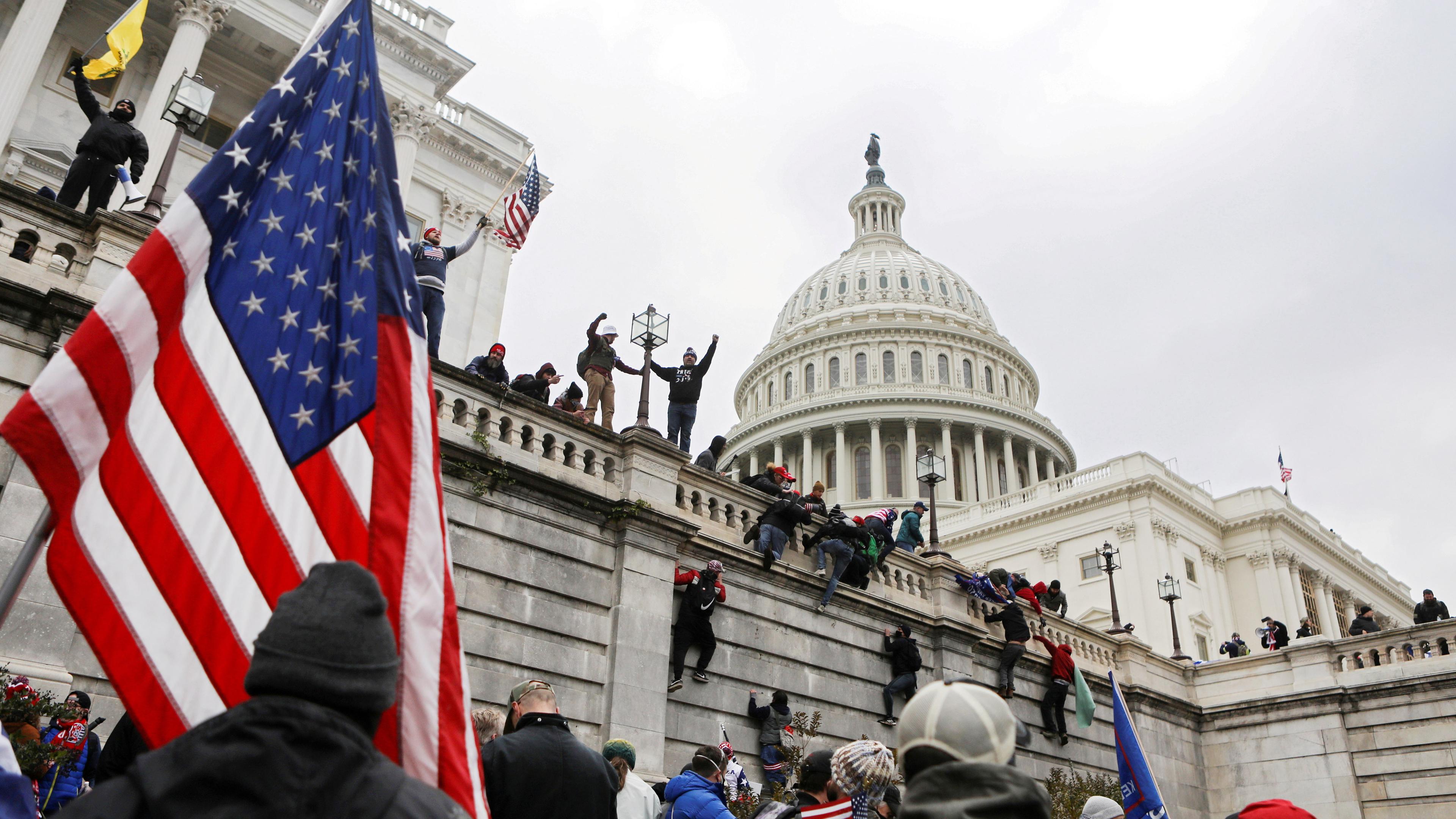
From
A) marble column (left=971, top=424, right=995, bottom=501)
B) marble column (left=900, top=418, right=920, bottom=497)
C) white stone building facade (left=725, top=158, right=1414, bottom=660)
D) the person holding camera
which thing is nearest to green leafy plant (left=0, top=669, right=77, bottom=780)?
the person holding camera

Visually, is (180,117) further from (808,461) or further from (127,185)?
(808,461)

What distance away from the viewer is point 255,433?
4.51 metres

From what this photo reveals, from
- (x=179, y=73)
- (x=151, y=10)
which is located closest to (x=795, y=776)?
(x=179, y=73)

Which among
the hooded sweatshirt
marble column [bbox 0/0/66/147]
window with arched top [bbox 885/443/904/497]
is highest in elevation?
window with arched top [bbox 885/443/904/497]

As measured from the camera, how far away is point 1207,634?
5478 centimetres

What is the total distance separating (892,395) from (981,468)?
332 inches

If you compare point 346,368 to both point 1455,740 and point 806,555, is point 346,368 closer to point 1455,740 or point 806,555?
point 806,555

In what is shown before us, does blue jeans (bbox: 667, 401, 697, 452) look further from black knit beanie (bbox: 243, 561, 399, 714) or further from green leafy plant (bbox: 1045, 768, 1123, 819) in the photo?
black knit beanie (bbox: 243, 561, 399, 714)

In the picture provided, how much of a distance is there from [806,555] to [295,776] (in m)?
15.4

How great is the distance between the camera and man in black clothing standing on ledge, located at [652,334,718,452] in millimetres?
17453

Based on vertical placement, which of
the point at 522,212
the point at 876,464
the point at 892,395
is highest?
the point at 892,395

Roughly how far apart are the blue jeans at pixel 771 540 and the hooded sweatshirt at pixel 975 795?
13381mm

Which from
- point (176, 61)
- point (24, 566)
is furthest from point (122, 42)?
point (24, 566)

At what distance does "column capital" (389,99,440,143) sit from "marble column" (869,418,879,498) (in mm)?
53118
